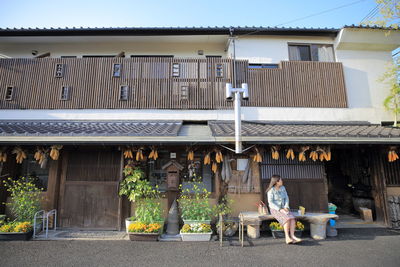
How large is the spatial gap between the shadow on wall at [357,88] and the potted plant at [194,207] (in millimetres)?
7572

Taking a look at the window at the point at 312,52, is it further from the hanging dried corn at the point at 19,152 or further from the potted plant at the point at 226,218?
the hanging dried corn at the point at 19,152

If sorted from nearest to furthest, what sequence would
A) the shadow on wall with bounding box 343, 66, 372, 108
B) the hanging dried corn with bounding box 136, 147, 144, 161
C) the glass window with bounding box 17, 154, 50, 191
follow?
the hanging dried corn with bounding box 136, 147, 144, 161, the glass window with bounding box 17, 154, 50, 191, the shadow on wall with bounding box 343, 66, 372, 108

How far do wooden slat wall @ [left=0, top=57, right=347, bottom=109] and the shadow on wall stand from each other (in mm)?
426

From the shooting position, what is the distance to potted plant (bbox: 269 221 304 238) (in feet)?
18.9

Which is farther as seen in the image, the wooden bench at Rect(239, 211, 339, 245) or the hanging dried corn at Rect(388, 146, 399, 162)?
the hanging dried corn at Rect(388, 146, 399, 162)


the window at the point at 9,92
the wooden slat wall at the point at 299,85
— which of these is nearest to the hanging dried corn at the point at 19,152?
the window at the point at 9,92

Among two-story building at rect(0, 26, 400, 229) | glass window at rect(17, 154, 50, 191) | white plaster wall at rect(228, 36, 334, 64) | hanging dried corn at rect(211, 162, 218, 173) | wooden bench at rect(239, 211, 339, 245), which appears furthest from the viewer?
white plaster wall at rect(228, 36, 334, 64)

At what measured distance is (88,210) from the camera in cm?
666

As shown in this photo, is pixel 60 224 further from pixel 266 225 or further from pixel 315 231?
pixel 315 231

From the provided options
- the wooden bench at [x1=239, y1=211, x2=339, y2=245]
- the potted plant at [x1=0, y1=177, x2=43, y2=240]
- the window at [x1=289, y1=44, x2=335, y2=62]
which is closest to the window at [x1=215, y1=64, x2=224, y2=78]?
the window at [x1=289, y1=44, x2=335, y2=62]

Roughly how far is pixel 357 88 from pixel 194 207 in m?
8.80

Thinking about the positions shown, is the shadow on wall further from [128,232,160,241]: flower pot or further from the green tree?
[128,232,160,241]: flower pot

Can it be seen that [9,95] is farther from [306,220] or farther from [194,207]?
[306,220]

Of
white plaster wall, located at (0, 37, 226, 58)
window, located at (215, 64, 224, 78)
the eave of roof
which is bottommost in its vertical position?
window, located at (215, 64, 224, 78)
